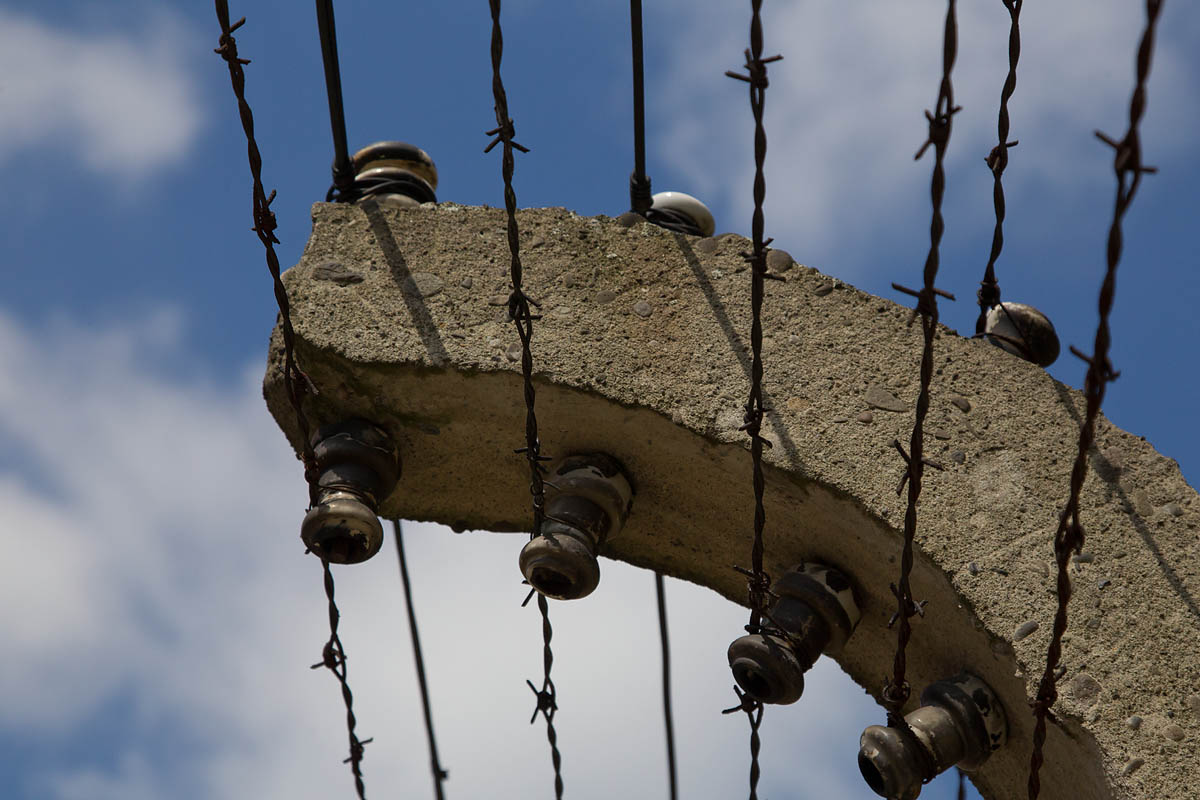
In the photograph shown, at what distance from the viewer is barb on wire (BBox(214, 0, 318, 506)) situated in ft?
10.1

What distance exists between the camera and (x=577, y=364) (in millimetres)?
3334

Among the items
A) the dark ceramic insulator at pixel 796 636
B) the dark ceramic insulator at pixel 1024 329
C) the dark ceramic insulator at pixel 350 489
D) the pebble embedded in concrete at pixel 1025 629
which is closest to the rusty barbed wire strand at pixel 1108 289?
the pebble embedded in concrete at pixel 1025 629

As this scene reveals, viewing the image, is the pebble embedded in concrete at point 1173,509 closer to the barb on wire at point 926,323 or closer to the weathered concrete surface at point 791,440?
the weathered concrete surface at point 791,440

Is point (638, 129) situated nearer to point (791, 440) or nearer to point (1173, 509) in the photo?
point (791, 440)

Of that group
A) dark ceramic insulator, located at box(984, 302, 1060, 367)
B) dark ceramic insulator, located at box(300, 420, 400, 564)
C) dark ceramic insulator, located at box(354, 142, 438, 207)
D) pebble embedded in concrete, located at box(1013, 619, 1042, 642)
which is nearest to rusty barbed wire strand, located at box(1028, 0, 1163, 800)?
pebble embedded in concrete, located at box(1013, 619, 1042, 642)

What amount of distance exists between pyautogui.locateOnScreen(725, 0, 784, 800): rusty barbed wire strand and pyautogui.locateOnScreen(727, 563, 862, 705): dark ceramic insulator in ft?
0.14

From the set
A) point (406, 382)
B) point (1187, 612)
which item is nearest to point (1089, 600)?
point (1187, 612)

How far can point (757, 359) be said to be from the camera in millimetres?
3008

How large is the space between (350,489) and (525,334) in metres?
0.54

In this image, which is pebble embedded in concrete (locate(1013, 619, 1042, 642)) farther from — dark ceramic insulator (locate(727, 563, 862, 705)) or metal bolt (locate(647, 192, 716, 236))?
metal bolt (locate(647, 192, 716, 236))

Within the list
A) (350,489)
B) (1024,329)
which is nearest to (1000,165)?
(1024,329)

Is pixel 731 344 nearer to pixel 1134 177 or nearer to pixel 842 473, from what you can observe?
pixel 842 473

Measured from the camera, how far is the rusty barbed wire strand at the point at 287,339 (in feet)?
10.1

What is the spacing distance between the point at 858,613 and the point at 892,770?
439 mm
